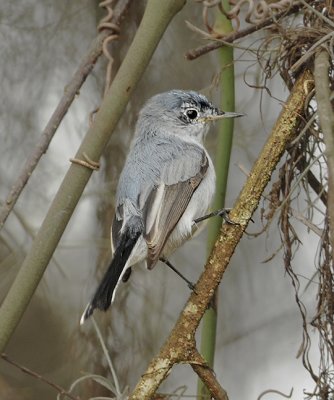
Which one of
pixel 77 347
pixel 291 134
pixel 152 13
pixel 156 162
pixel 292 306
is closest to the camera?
pixel 291 134

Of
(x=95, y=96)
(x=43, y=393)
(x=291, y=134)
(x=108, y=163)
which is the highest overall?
(x=95, y=96)

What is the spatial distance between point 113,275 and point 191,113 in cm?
74

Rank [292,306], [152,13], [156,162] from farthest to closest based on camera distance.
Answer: [292,306] → [156,162] → [152,13]

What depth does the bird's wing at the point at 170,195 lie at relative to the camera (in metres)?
2.12

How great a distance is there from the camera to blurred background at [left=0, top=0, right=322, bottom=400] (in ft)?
9.64

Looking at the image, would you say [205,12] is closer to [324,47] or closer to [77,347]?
[324,47]

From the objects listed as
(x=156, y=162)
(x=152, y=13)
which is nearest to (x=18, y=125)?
(x=156, y=162)

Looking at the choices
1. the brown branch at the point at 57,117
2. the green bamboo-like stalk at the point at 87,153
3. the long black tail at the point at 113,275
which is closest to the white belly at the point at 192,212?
the long black tail at the point at 113,275

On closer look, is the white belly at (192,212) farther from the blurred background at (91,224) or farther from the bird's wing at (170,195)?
the blurred background at (91,224)

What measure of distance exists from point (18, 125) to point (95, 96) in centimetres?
29

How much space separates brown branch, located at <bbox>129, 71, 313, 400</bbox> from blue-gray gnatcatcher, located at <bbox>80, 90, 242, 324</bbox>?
0.23 meters

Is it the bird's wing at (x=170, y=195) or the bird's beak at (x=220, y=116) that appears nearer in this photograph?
the bird's wing at (x=170, y=195)

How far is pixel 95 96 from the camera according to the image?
3088 millimetres

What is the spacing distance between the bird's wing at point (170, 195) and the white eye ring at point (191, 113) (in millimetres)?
191
